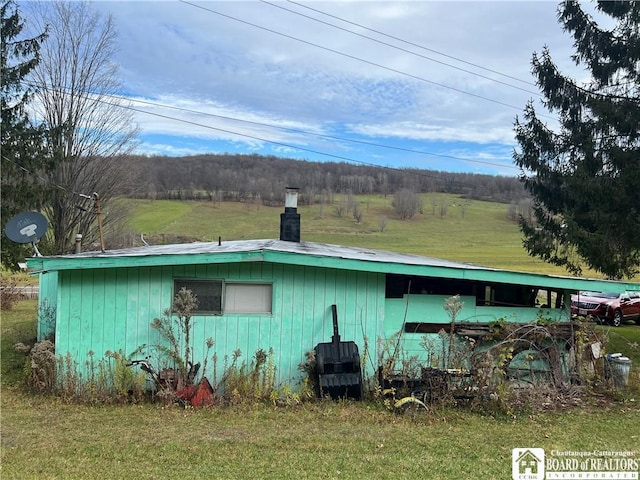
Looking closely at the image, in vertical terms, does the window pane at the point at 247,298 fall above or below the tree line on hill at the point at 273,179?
below

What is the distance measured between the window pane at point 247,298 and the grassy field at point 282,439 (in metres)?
1.58

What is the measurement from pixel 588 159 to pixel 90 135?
18980 millimetres

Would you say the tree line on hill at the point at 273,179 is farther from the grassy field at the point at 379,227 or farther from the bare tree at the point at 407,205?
the bare tree at the point at 407,205

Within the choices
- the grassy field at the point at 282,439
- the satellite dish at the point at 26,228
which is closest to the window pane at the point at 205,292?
the grassy field at the point at 282,439

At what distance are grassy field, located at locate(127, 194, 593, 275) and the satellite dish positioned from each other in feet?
86.4

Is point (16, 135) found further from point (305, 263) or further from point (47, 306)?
point (305, 263)

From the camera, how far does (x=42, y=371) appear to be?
25.5ft

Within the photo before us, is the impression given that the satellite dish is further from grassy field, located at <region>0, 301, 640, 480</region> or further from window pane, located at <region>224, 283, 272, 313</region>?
window pane, located at <region>224, 283, 272, 313</region>

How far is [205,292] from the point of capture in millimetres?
8109

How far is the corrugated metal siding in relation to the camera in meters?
7.89

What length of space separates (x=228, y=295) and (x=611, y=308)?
15800mm

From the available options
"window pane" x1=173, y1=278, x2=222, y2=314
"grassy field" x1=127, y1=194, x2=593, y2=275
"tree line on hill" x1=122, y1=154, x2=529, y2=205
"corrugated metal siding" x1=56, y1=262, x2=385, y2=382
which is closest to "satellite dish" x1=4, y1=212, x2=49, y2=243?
"corrugated metal siding" x1=56, y1=262, x2=385, y2=382

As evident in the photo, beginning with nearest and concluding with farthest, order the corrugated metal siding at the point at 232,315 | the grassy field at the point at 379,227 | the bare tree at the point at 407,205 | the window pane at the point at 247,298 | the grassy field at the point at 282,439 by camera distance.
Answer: the grassy field at the point at 282,439 → the corrugated metal siding at the point at 232,315 → the window pane at the point at 247,298 → the grassy field at the point at 379,227 → the bare tree at the point at 407,205

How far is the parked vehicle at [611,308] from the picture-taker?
18266 millimetres
